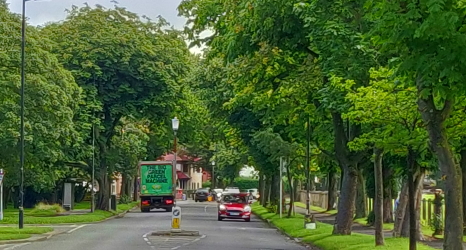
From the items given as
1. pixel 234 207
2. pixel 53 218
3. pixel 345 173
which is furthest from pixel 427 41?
pixel 234 207

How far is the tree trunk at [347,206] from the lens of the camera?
2958cm

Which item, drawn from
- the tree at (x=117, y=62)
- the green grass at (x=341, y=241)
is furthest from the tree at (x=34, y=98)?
the green grass at (x=341, y=241)

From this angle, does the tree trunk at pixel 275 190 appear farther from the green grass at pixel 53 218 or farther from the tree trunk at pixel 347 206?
the tree trunk at pixel 347 206

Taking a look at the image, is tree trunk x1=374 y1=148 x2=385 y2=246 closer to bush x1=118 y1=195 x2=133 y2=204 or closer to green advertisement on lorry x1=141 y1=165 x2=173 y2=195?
green advertisement on lorry x1=141 y1=165 x2=173 y2=195

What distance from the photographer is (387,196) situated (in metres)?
41.8

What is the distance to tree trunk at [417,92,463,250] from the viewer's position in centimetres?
1557

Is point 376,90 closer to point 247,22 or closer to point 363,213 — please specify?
point 247,22

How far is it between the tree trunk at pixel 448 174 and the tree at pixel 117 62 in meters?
38.0

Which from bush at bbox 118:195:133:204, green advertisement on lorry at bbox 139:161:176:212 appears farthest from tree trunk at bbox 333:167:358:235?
bush at bbox 118:195:133:204

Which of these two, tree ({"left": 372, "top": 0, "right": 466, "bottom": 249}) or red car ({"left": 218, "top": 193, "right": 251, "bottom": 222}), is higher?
tree ({"left": 372, "top": 0, "right": 466, "bottom": 249})

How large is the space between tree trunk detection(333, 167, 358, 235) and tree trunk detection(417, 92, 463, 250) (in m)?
13.6

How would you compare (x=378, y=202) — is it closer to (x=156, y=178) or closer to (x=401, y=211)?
(x=401, y=211)

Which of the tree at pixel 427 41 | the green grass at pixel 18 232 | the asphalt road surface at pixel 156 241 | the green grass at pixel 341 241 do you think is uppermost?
the tree at pixel 427 41

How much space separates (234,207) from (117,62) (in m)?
11.4
